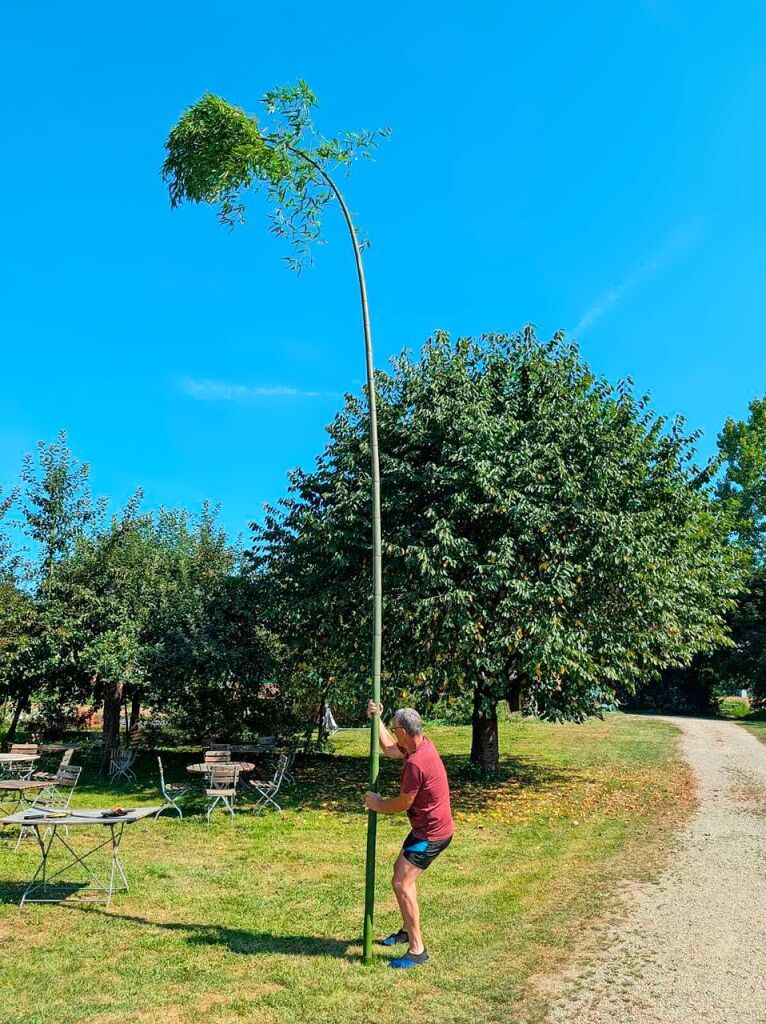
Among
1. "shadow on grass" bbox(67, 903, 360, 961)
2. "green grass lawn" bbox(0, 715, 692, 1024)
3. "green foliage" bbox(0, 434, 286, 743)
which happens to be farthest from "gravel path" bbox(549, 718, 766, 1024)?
"green foliage" bbox(0, 434, 286, 743)

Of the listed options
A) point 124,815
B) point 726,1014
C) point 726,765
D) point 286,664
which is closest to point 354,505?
point 286,664

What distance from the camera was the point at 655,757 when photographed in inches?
761

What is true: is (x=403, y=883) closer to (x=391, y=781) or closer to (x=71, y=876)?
(x=71, y=876)

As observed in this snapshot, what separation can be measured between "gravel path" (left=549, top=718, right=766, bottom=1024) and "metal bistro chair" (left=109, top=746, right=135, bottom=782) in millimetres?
11975

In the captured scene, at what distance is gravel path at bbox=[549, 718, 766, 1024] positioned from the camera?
15.3 feet

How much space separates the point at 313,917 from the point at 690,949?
330 centimetres

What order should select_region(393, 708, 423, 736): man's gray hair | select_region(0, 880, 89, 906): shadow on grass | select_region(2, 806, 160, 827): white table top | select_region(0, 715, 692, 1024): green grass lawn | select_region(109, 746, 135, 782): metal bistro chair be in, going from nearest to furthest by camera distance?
select_region(0, 715, 692, 1024): green grass lawn → select_region(393, 708, 423, 736): man's gray hair → select_region(2, 806, 160, 827): white table top → select_region(0, 880, 89, 906): shadow on grass → select_region(109, 746, 135, 782): metal bistro chair

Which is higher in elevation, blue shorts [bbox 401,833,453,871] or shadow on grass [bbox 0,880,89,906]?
blue shorts [bbox 401,833,453,871]

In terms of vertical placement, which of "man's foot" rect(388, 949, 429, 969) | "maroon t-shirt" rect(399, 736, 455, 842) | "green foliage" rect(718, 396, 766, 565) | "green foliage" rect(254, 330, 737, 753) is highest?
"green foliage" rect(718, 396, 766, 565)

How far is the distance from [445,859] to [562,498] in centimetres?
705

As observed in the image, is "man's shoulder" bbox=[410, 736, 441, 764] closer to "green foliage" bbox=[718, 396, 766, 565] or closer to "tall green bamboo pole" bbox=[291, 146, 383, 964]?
"tall green bamboo pole" bbox=[291, 146, 383, 964]

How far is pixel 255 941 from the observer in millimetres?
5969

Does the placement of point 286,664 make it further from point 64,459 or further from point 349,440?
point 64,459

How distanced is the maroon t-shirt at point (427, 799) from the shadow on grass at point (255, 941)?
122 cm
